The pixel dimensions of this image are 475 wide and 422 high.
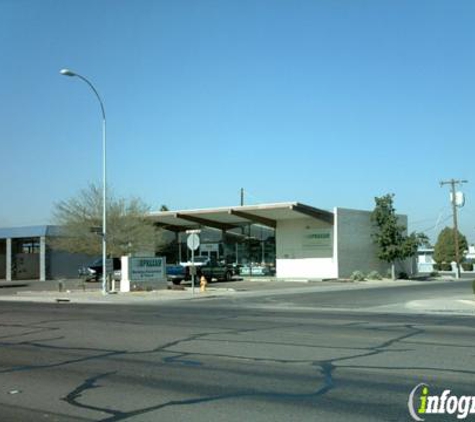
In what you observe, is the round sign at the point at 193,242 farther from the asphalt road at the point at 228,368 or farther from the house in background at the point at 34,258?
the house in background at the point at 34,258

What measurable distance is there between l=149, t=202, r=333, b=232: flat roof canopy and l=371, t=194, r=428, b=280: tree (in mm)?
4528

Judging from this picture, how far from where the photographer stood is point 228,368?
1069cm

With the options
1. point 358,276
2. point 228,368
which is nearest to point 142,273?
point 358,276

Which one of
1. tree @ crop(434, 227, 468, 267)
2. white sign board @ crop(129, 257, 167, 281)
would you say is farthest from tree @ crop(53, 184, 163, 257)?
tree @ crop(434, 227, 468, 267)

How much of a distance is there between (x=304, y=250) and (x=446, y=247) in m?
43.0

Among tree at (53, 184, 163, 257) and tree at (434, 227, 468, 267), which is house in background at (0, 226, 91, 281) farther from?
tree at (434, 227, 468, 267)

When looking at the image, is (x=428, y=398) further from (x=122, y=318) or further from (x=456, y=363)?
(x=122, y=318)

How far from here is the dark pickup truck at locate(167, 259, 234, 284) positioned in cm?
4522

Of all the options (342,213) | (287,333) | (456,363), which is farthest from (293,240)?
(456,363)

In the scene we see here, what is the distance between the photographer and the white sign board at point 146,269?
37594 millimetres

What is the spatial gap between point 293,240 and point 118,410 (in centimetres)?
4689

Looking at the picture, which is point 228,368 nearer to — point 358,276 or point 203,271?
point 203,271

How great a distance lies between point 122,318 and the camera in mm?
20375

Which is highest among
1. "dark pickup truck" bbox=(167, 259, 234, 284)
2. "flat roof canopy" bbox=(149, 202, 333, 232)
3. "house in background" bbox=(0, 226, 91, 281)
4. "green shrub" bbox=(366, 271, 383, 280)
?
"flat roof canopy" bbox=(149, 202, 333, 232)
